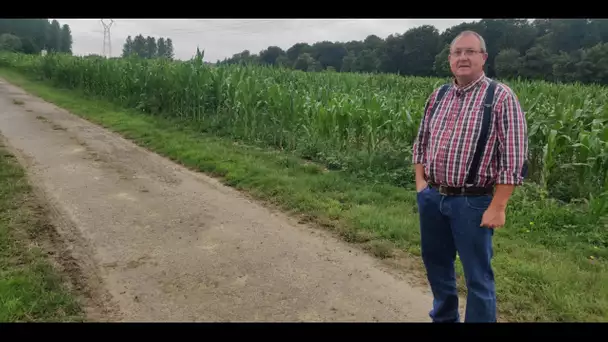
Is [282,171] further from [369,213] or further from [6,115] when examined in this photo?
[6,115]

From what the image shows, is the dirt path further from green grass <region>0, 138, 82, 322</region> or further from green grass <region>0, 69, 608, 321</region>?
green grass <region>0, 69, 608, 321</region>

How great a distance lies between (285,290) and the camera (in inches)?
139

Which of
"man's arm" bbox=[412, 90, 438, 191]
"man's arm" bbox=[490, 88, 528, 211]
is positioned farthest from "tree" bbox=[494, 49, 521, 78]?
"man's arm" bbox=[490, 88, 528, 211]

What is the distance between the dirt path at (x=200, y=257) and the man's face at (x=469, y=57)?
1786mm

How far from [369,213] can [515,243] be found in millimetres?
1529

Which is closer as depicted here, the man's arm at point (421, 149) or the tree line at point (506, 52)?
the man's arm at point (421, 149)

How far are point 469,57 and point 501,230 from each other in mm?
2860

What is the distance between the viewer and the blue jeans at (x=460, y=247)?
246 centimetres

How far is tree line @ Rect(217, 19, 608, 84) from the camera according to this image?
12.1 m

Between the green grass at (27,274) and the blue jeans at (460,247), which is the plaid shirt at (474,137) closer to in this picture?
the blue jeans at (460,247)

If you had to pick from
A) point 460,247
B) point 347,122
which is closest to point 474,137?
point 460,247

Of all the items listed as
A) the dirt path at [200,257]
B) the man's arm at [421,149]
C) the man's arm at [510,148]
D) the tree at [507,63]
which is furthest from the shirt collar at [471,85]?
the tree at [507,63]
